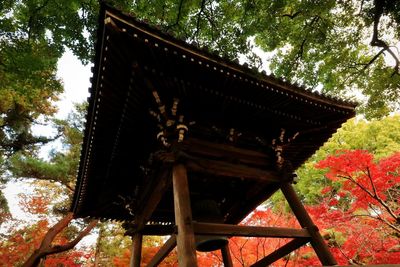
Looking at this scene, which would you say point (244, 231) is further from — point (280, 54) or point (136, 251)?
point (280, 54)

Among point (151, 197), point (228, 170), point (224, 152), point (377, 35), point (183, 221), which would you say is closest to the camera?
point (183, 221)

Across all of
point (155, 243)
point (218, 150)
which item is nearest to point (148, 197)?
point (218, 150)

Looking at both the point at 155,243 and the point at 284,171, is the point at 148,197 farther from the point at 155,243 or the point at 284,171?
the point at 155,243

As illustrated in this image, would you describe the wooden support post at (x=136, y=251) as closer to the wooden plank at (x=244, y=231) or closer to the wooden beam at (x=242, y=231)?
the wooden plank at (x=244, y=231)

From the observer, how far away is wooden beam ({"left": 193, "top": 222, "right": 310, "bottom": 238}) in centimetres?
393

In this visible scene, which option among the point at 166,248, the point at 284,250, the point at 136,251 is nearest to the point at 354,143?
the point at 284,250

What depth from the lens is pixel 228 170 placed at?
499 cm

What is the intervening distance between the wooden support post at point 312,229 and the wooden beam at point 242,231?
0.12m

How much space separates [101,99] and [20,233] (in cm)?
1831

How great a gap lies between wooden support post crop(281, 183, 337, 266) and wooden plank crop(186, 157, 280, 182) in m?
0.36

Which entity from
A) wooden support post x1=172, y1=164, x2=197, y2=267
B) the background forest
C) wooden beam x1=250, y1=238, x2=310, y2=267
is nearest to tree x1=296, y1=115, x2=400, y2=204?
the background forest

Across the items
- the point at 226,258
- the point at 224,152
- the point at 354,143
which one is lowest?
the point at 226,258

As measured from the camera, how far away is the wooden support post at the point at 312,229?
171 inches

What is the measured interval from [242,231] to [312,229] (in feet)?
4.18
